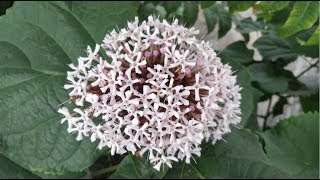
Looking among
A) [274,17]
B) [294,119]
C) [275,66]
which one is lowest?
[294,119]

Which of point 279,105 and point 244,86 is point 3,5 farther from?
point 279,105

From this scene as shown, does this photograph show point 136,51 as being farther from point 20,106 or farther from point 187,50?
point 20,106

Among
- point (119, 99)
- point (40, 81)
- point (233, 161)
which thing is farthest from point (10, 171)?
point (233, 161)

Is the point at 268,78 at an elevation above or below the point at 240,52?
below

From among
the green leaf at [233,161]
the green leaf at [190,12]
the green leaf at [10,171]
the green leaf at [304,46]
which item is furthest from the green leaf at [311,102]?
the green leaf at [10,171]

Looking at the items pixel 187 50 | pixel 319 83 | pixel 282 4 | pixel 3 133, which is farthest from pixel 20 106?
pixel 319 83

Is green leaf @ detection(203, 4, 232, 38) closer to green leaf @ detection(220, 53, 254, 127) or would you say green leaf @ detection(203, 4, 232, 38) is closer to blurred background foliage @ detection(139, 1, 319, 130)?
blurred background foliage @ detection(139, 1, 319, 130)

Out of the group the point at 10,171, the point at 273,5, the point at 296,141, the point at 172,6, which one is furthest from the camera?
the point at 172,6
